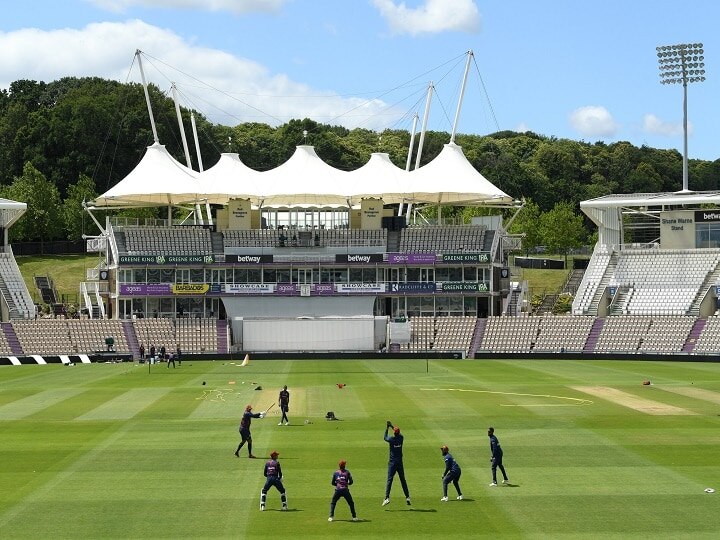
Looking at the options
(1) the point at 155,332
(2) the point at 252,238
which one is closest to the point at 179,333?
(1) the point at 155,332

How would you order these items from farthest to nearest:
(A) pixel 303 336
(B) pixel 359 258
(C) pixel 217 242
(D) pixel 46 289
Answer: (D) pixel 46 289 → (C) pixel 217 242 → (B) pixel 359 258 → (A) pixel 303 336

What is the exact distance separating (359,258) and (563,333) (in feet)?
62.3

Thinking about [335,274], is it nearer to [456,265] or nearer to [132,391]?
[456,265]

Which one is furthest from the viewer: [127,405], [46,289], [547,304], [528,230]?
[528,230]

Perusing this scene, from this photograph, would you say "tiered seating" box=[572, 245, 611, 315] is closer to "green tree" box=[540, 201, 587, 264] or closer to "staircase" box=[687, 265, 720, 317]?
"staircase" box=[687, 265, 720, 317]

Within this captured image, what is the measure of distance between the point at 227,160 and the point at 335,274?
15.2 m

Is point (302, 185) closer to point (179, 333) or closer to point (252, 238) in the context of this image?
point (252, 238)

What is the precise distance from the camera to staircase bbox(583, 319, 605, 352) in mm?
84062

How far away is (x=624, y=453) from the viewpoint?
115ft

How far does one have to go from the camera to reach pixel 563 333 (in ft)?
284

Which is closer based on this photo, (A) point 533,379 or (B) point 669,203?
(A) point 533,379

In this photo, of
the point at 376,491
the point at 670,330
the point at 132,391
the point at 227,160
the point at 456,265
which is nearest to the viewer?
the point at 376,491

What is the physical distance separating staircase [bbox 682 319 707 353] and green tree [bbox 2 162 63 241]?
2950 inches

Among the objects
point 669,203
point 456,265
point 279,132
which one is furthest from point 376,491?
point 279,132
